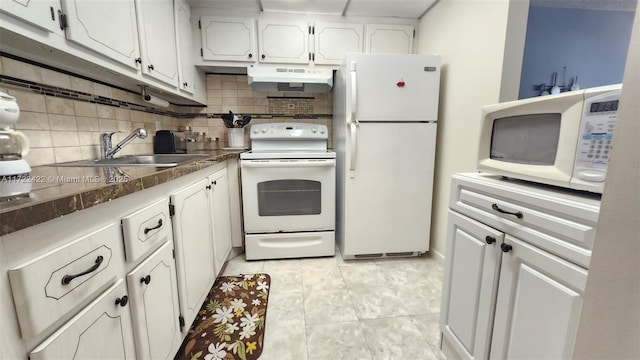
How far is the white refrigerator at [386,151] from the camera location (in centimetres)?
189

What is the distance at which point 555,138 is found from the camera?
782 millimetres

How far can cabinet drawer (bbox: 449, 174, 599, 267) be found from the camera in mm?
616

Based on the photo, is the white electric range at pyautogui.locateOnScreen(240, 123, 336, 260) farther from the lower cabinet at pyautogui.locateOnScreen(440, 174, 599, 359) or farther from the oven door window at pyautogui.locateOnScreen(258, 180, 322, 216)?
the lower cabinet at pyautogui.locateOnScreen(440, 174, 599, 359)

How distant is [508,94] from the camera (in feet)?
4.66

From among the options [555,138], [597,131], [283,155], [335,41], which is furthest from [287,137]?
[597,131]

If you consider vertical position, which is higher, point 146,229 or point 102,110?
point 102,110

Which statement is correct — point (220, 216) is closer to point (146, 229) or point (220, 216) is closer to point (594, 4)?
point (146, 229)

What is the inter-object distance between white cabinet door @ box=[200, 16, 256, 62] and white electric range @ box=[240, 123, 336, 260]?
3.01 ft

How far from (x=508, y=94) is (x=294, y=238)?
1810 mm

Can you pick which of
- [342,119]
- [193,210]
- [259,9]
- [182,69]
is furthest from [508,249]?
[259,9]

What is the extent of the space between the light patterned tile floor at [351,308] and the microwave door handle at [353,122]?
0.88 meters

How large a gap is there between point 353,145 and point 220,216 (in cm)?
113

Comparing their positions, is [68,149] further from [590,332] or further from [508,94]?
[508,94]

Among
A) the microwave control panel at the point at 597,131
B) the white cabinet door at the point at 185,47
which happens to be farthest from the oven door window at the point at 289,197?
the microwave control panel at the point at 597,131
